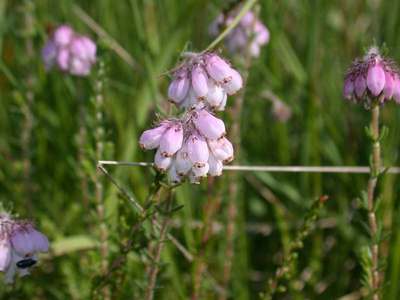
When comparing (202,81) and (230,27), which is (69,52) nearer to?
(230,27)

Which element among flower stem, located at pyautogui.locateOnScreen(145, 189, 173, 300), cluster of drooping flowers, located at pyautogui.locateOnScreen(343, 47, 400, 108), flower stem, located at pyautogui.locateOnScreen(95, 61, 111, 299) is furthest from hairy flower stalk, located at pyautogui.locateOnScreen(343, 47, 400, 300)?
flower stem, located at pyautogui.locateOnScreen(95, 61, 111, 299)

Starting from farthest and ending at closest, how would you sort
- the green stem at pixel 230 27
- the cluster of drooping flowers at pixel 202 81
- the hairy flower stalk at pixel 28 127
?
the hairy flower stalk at pixel 28 127 → the green stem at pixel 230 27 → the cluster of drooping flowers at pixel 202 81

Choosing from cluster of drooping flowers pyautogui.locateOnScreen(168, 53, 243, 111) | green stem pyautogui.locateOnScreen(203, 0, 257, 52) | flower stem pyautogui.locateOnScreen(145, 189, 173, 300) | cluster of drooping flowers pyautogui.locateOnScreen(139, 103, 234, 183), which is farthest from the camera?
green stem pyautogui.locateOnScreen(203, 0, 257, 52)

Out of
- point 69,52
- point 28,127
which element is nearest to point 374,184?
point 69,52

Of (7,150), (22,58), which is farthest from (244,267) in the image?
(22,58)

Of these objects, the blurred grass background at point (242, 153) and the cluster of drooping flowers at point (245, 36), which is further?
the cluster of drooping flowers at point (245, 36)

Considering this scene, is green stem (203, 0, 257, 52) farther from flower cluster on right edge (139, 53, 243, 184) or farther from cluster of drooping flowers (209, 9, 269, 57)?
cluster of drooping flowers (209, 9, 269, 57)

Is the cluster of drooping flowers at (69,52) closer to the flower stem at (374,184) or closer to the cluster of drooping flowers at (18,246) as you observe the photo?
the cluster of drooping flowers at (18,246)

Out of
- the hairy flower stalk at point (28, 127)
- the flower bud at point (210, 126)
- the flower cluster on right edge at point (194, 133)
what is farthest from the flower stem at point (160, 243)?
the hairy flower stalk at point (28, 127)
